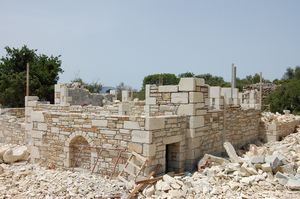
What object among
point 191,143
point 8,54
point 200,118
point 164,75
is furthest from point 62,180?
point 164,75

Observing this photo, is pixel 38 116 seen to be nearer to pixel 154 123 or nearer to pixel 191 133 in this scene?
pixel 154 123

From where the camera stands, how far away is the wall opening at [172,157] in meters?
9.35

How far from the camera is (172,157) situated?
373 inches

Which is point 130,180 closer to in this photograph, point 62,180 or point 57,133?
point 62,180

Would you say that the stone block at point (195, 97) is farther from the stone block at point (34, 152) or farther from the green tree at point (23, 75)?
the green tree at point (23, 75)

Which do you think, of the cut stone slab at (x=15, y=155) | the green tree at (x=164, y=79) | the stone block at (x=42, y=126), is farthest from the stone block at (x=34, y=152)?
the green tree at (x=164, y=79)

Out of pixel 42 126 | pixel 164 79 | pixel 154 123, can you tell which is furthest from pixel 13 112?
pixel 164 79

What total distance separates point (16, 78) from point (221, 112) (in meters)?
18.5

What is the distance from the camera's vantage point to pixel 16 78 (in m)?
24.8

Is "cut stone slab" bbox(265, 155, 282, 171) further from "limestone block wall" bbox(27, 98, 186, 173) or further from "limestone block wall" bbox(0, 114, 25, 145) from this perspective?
"limestone block wall" bbox(0, 114, 25, 145)

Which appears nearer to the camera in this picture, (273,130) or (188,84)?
(188,84)

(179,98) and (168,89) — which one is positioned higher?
(168,89)

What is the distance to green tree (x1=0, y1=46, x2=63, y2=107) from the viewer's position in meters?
25.0

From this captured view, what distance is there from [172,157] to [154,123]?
5.86 feet
